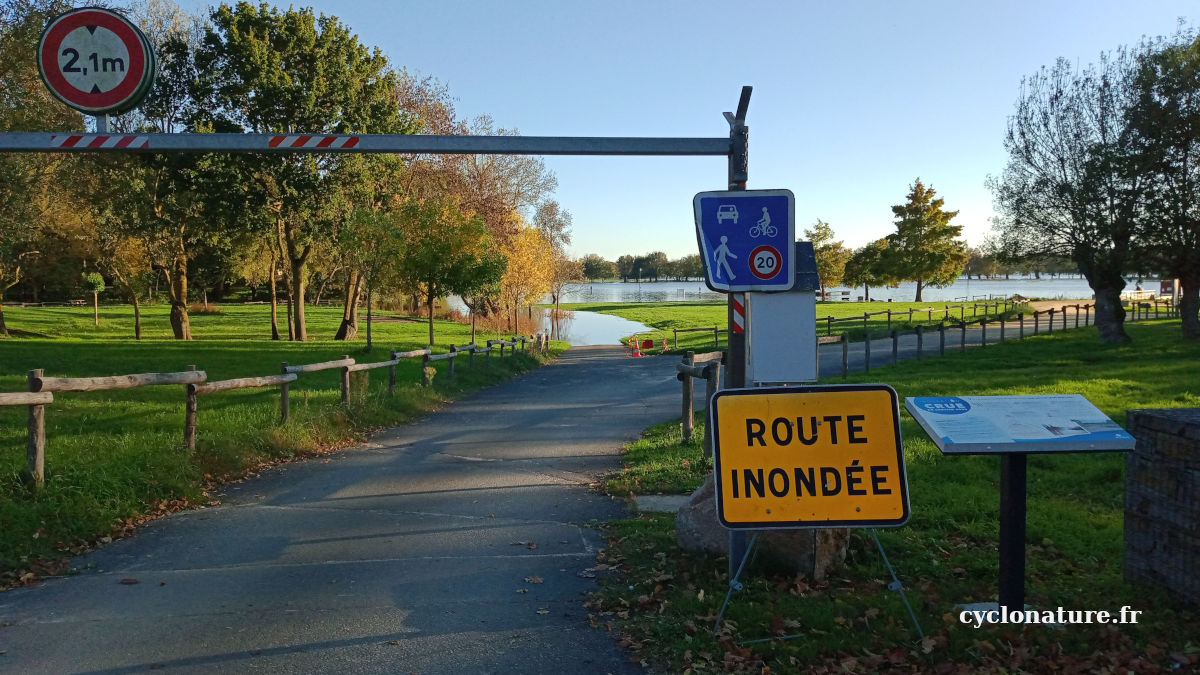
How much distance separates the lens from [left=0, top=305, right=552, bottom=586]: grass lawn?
23.8 ft

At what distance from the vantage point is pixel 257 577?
20.0 ft

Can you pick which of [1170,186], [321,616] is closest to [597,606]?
[321,616]

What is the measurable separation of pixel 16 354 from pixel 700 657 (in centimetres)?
2504

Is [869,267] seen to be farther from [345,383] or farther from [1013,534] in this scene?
[1013,534]

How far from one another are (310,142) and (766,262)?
4149 mm

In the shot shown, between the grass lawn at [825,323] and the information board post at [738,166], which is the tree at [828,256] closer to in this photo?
the grass lawn at [825,323]

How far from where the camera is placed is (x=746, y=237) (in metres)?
5.39

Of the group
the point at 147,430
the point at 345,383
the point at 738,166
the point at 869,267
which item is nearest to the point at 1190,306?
the point at 345,383

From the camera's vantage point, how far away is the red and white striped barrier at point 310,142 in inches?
283

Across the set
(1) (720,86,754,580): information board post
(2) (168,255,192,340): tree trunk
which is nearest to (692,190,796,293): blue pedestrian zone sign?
(1) (720,86,754,580): information board post

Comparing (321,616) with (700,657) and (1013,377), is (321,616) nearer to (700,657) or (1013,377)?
(700,657)

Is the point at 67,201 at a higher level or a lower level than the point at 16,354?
higher

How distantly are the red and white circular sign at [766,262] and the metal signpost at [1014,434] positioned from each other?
1172mm

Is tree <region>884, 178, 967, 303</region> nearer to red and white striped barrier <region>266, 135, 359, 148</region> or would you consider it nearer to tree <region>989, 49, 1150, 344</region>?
tree <region>989, 49, 1150, 344</region>
